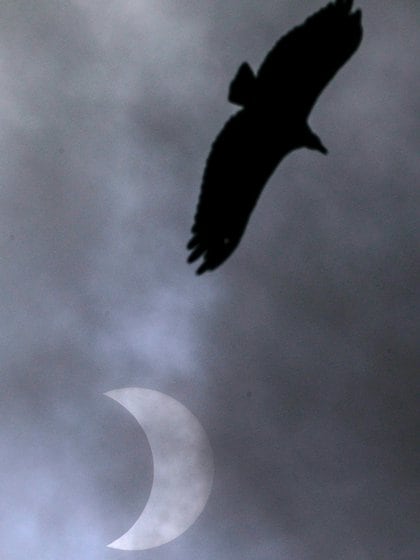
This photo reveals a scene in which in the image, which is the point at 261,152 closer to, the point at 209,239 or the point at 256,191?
the point at 256,191

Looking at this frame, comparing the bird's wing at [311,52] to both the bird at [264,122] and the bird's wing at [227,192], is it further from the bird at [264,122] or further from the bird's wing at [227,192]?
the bird's wing at [227,192]

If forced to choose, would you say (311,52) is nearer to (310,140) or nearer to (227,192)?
(310,140)

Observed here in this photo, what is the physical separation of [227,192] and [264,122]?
1.52 meters

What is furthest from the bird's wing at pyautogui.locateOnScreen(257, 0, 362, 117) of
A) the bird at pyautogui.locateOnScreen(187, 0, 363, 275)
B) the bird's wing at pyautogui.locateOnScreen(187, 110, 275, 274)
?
the bird's wing at pyautogui.locateOnScreen(187, 110, 275, 274)

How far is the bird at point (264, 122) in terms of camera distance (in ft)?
44.1

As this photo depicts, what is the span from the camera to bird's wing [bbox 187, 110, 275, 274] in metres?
13.9

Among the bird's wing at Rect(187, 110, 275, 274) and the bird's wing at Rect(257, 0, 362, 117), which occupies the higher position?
the bird's wing at Rect(257, 0, 362, 117)

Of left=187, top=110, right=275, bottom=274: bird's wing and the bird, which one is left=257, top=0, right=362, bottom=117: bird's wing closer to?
the bird

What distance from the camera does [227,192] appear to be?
14.9 meters

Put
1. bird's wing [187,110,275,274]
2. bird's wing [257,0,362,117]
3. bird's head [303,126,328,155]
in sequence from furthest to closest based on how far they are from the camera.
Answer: bird's head [303,126,328,155], bird's wing [187,110,275,274], bird's wing [257,0,362,117]

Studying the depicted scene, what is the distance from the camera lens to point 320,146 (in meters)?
15.2

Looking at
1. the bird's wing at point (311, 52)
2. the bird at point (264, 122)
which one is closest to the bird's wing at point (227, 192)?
the bird at point (264, 122)

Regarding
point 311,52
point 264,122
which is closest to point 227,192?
point 264,122

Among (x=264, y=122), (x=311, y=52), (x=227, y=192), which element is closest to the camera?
(x=311, y=52)
